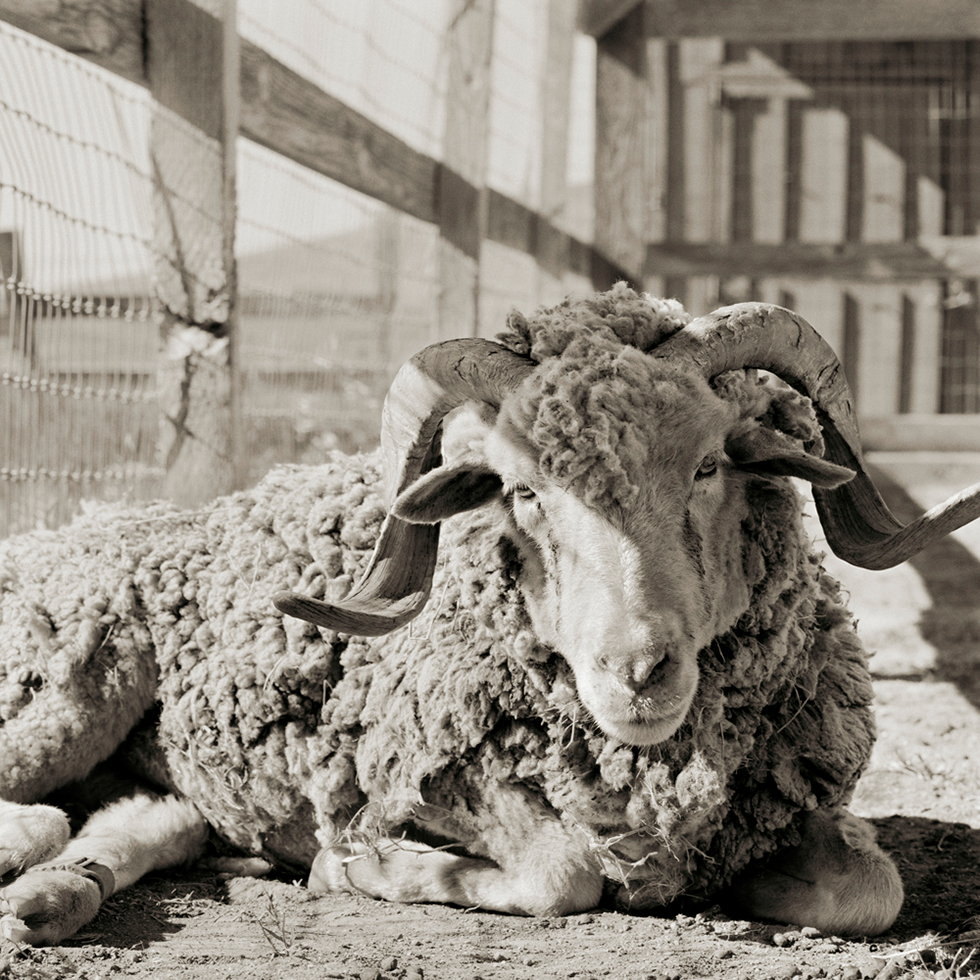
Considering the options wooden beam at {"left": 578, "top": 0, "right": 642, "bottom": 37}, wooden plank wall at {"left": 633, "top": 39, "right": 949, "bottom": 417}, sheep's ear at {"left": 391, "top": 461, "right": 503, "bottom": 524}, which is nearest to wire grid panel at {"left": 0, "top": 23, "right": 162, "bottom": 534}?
sheep's ear at {"left": 391, "top": 461, "right": 503, "bottom": 524}

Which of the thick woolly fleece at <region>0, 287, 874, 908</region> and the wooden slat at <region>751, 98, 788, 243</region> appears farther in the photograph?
the wooden slat at <region>751, 98, 788, 243</region>

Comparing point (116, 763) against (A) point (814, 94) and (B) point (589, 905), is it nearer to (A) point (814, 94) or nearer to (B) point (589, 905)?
(B) point (589, 905)

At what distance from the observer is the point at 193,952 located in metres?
2.70

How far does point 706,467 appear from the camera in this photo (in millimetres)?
2930

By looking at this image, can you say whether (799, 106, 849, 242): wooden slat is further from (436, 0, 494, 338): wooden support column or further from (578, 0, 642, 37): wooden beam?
(436, 0, 494, 338): wooden support column

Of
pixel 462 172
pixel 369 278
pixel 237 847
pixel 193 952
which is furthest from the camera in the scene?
pixel 369 278

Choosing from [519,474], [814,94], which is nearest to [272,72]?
[519,474]

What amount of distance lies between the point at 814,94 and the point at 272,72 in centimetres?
699

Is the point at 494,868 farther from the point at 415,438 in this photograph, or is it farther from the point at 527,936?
the point at 415,438

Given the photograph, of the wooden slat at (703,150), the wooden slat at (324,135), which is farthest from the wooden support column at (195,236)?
the wooden slat at (703,150)

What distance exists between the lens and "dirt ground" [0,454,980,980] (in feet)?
8.44

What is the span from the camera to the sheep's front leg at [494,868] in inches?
120

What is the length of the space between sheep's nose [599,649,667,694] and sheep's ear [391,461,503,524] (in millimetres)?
574

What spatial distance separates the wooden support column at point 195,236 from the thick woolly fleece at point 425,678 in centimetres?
45
